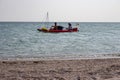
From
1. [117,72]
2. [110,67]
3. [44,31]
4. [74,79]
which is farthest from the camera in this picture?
[44,31]

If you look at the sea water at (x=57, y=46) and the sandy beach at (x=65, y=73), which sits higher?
the sandy beach at (x=65, y=73)

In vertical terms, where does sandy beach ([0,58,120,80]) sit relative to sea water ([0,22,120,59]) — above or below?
above

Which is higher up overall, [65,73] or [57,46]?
[65,73]

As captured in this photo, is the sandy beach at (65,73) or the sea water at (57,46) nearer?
the sandy beach at (65,73)

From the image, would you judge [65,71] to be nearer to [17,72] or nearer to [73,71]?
[73,71]

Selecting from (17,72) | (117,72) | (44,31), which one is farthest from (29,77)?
(44,31)

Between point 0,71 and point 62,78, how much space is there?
2.63 meters

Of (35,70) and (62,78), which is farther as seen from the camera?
(35,70)

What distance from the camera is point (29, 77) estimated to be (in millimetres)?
9961

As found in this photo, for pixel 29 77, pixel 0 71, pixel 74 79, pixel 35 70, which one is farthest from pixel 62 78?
pixel 0 71

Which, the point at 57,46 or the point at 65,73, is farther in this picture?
the point at 57,46

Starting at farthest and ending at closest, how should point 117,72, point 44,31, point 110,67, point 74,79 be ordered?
point 44,31 < point 110,67 < point 117,72 < point 74,79

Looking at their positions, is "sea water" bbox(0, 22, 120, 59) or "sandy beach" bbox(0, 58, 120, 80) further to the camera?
"sea water" bbox(0, 22, 120, 59)

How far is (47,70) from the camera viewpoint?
1131 cm
